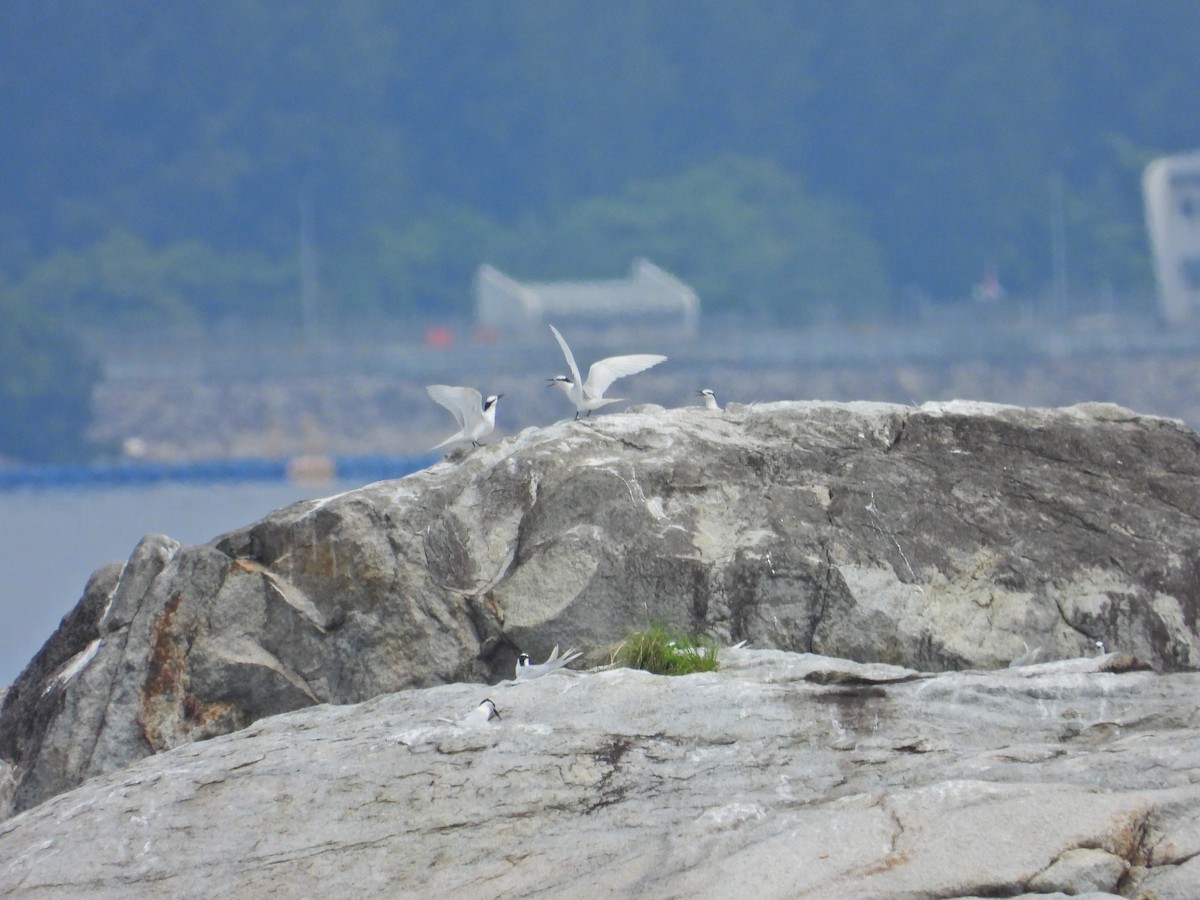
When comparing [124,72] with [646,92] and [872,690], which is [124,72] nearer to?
[646,92]

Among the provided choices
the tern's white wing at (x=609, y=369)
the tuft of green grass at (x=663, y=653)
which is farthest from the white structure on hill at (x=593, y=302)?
the tuft of green grass at (x=663, y=653)

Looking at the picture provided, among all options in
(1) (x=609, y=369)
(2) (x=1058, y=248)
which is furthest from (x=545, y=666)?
(2) (x=1058, y=248)

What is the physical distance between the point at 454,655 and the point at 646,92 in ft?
388

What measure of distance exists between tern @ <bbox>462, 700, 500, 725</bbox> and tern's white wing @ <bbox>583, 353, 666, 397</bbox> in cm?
349

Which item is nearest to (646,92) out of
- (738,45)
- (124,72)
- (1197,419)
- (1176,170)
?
(738,45)

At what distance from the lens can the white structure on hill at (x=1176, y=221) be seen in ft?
296

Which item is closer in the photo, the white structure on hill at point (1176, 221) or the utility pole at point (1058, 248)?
the white structure on hill at point (1176, 221)

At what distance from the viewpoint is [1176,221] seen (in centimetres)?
9175

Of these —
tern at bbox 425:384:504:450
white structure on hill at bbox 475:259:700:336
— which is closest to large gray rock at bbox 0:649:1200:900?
tern at bbox 425:384:504:450

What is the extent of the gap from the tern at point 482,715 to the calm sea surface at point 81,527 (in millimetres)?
24077

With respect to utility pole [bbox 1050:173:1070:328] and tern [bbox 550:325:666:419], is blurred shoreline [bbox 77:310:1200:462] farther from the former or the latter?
tern [bbox 550:325:666:419]

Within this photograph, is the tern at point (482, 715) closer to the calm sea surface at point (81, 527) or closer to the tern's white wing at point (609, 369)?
the tern's white wing at point (609, 369)

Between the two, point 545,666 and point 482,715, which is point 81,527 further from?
point 482,715

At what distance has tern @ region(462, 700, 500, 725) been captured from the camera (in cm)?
860
